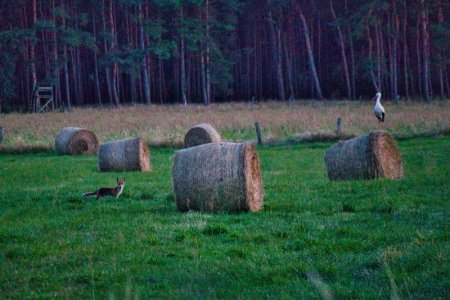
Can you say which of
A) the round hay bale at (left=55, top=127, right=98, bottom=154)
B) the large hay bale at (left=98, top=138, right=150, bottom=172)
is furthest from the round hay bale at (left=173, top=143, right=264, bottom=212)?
the round hay bale at (left=55, top=127, right=98, bottom=154)

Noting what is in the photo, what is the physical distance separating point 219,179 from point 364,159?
209 inches

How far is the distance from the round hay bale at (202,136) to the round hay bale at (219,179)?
515 inches

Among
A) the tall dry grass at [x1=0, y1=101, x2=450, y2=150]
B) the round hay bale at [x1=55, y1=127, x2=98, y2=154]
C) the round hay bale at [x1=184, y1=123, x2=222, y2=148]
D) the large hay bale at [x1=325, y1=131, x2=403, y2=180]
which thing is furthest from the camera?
the tall dry grass at [x1=0, y1=101, x2=450, y2=150]

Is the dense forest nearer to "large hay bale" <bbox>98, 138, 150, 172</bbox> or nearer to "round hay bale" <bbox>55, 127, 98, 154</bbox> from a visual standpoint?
"round hay bale" <bbox>55, 127, 98, 154</bbox>

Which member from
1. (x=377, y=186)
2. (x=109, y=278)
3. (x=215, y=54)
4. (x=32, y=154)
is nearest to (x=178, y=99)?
(x=215, y=54)

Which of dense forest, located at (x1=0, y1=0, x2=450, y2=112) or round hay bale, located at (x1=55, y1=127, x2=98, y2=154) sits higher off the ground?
dense forest, located at (x1=0, y1=0, x2=450, y2=112)

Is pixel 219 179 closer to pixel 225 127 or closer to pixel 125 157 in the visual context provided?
pixel 125 157

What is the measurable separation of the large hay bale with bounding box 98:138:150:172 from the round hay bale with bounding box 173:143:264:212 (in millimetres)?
8741

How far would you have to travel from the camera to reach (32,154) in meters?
29.6

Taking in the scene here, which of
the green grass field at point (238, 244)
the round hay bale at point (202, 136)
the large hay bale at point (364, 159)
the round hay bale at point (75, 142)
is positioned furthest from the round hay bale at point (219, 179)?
the round hay bale at point (75, 142)

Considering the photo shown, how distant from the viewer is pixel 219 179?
38.8 ft

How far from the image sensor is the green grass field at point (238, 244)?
23.2 ft

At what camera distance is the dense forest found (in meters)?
58.5

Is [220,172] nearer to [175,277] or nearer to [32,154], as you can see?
[175,277]
